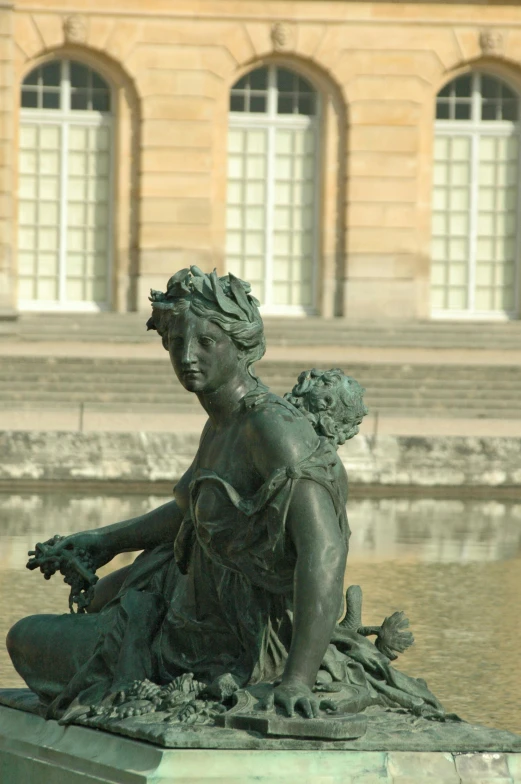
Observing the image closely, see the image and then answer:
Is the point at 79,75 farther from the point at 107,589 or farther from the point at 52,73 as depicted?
the point at 107,589

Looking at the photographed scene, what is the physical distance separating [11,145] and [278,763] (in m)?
26.6

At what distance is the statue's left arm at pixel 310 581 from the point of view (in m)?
4.63

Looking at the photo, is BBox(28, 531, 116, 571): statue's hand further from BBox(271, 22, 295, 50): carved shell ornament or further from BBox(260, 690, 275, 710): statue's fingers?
BBox(271, 22, 295, 50): carved shell ornament

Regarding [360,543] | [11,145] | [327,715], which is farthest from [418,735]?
[11,145]

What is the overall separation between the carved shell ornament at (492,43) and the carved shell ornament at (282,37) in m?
3.02

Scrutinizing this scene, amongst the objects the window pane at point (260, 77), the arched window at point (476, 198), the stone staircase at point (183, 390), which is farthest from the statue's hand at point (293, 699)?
the arched window at point (476, 198)

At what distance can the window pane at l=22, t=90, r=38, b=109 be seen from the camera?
3108cm

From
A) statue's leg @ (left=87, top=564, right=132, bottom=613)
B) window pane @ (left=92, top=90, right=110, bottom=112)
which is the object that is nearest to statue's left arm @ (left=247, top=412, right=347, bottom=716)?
statue's leg @ (left=87, top=564, right=132, bottom=613)

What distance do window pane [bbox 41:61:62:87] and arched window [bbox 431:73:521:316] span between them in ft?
20.1

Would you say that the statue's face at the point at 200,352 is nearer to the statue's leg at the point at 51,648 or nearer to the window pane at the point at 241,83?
the statue's leg at the point at 51,648

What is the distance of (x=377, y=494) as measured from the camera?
17.1 metres

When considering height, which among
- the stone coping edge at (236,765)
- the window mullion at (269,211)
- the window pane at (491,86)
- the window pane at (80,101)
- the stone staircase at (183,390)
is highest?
the window pane at (491,86)

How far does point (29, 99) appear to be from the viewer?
102ft

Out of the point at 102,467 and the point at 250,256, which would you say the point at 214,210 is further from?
the point at 102,467
